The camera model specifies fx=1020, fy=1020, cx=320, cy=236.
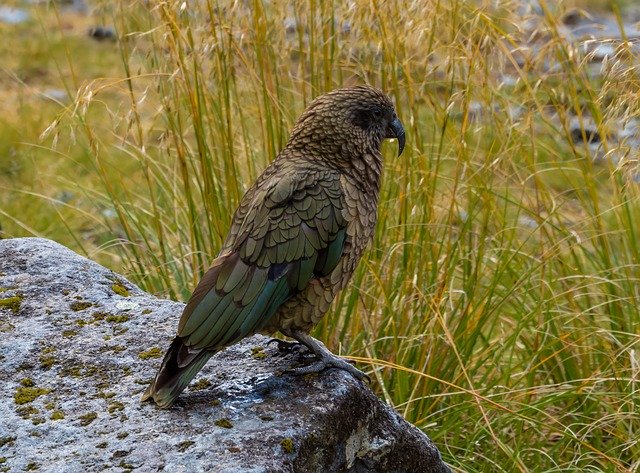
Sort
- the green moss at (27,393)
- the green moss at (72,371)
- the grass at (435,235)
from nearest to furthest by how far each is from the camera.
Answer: the green moss at (27,393)
the green moss at (72,371)
the grass at (435,235)

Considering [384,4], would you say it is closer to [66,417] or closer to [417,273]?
[417,273]

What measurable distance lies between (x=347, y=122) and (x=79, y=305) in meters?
0.98

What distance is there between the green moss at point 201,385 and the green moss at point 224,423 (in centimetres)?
19

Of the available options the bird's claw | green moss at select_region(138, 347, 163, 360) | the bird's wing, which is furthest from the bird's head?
green moss at select_region(138, 347, 163, 360)

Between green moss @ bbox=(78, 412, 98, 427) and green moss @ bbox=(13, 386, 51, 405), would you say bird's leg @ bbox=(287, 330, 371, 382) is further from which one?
green moss @ bbox=(13, 386, 51, 405)

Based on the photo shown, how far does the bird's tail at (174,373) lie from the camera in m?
2.52

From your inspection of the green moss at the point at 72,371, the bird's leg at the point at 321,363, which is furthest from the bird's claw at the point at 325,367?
the green moss at the point at 72,371

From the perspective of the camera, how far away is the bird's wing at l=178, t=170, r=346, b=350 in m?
2.65

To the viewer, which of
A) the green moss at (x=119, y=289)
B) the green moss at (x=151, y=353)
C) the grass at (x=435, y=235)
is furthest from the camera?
the grass at (x=435, y=235)

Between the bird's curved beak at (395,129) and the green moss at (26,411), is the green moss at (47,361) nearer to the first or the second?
the green moss at (26,411)

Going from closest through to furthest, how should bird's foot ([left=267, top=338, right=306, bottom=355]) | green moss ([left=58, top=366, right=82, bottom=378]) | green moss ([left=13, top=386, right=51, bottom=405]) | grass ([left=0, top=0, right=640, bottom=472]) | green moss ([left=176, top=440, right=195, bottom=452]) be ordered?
green moss ([left=176, top=440, right=195, bottom=452]) < green moss ([left=13, top=386, right=51, bottom=405]) < green moss ([left=58, top=366, right=82, bottom=378]) < bird's foot ([left=267, top=338, right=306, bottom=355]) < grass ([left=0, top=0, right=640, bottom=472])

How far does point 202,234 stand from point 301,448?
1.89 m

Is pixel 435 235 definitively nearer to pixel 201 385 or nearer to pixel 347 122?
pixel 347 122

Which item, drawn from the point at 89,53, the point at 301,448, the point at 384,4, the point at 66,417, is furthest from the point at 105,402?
the point at 89,53
